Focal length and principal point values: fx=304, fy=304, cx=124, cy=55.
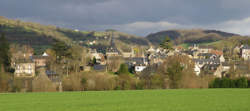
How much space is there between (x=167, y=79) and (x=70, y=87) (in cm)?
2316

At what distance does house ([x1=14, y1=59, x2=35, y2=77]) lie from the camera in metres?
99.3

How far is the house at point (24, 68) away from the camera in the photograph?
9931 cm

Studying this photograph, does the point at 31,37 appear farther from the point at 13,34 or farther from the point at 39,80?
the point at 39,80

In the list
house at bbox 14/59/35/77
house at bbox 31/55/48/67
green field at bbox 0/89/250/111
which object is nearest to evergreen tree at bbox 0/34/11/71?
house at bbox 14/59/35/77

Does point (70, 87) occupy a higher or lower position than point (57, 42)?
lower

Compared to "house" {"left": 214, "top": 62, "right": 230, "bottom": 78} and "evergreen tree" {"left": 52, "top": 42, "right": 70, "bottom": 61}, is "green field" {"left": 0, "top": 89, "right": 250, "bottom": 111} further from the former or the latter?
"house" {"left": 214, "top": 62, "right": 230, "bottom": 78}

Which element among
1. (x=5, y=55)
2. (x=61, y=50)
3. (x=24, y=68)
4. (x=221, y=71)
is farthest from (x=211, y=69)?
(x=5, y=55)

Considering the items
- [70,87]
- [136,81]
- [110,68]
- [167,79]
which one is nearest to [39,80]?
[70,87]

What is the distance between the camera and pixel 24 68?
102m

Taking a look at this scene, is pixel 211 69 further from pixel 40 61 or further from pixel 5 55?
pixel 5 55

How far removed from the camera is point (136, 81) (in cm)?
7312

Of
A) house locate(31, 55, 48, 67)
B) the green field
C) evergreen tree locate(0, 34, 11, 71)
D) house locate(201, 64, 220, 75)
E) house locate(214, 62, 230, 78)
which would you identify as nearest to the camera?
the green field

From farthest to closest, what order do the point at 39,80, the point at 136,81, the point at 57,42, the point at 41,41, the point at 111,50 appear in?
the point at 41,41 → the point at 111,50 → the point at 57,42 → the point at 136,81 → the point at 39,80

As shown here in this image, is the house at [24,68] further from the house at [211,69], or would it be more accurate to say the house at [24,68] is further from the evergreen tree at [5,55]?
the house at [211,69]
